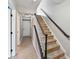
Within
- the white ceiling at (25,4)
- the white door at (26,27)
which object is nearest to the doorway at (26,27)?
the white door at (26,27)

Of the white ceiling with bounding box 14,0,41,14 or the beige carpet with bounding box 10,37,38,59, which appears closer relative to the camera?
the beige carpet with bounding box 10,37,38,59

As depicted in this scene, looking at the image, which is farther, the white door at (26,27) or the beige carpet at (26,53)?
the white door at (26,27)

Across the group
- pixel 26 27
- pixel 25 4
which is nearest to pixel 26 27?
pixel 26 27

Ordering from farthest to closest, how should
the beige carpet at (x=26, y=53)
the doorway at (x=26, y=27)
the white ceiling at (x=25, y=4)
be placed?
the doorway at (x=26, y=27), the white ceiling at (x=25, y=4), the beige carpet at (x=26, y=53)

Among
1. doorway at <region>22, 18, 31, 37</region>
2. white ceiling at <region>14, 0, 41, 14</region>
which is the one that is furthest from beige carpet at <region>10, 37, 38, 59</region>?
doorway at <region>22, 18, 31, 37</region>

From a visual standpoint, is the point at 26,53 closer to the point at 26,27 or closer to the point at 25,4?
the point at 25,4

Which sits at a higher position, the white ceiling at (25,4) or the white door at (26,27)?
the white ceiling at (25,4)

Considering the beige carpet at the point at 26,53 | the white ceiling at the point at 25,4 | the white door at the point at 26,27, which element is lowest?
the beige carpet at the point at 26,53

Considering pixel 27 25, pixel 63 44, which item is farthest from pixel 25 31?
pixel 63 44

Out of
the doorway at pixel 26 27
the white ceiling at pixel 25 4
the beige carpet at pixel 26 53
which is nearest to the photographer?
the beige carpet at pixel 26 53

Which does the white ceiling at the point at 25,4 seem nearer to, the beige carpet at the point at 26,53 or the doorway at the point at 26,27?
the beige carpet at the point at 26,53

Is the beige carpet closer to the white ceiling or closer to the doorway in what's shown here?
the white ceiling

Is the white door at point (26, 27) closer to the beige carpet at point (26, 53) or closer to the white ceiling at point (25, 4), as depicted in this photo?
the white ceiling at point (25, 4)
